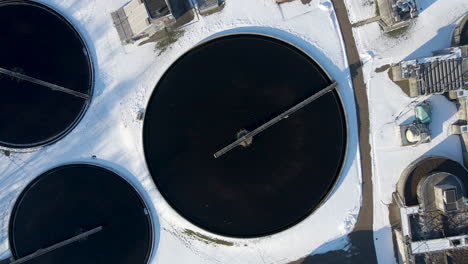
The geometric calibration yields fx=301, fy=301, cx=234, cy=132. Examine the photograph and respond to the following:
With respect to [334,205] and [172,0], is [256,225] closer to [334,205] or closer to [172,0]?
[334,205]

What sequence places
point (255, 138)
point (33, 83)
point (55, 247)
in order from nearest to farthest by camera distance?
1. point (55, 247)
2. point (33, 83)
3. point (255, 138)

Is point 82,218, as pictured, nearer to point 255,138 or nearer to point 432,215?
point 255,138

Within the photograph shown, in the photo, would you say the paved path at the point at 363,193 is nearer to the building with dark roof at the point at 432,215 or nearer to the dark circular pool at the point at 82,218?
the building with dark roof at the point at 432,215

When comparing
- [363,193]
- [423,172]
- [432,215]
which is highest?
[423,172]

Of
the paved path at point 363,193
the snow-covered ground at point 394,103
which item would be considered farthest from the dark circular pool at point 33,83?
the snow-covered ground at point 394,103

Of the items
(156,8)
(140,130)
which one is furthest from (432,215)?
(156,8)

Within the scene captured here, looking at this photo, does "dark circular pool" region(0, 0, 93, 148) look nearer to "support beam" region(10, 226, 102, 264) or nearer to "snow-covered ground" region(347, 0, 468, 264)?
"support beam" region(10, 226, 102, 264)
